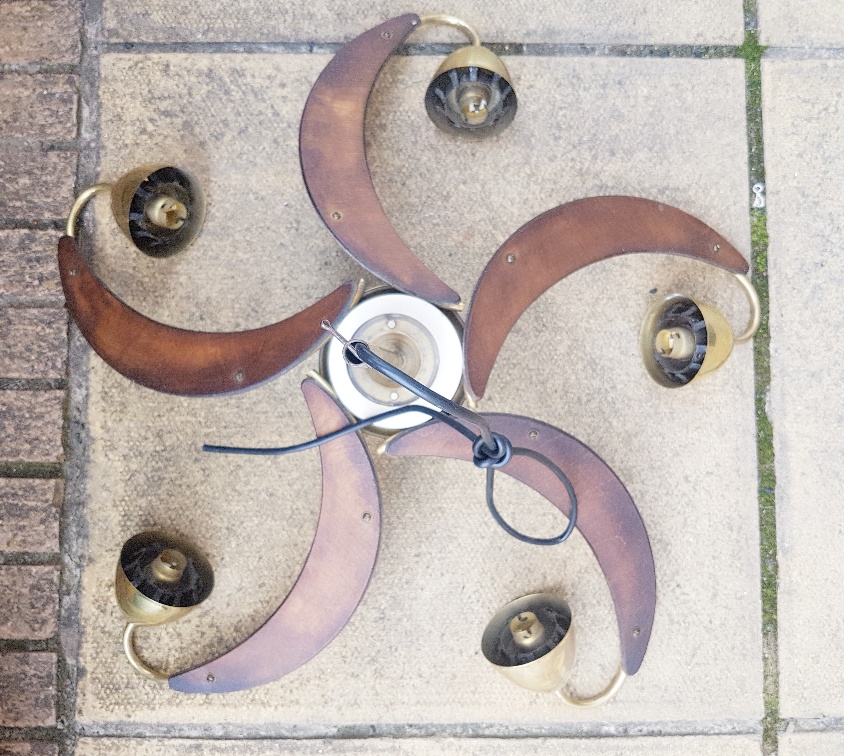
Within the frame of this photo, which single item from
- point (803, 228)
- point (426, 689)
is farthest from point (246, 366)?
point (803, 228)

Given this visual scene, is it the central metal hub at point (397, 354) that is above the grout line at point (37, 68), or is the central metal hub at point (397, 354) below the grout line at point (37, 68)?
below

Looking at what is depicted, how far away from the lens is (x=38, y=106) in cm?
108

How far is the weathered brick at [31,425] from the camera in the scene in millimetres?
1073

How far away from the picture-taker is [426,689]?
1.07m

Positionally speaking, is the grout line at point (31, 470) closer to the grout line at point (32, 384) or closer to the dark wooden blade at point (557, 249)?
the grout line at point (32, 384)

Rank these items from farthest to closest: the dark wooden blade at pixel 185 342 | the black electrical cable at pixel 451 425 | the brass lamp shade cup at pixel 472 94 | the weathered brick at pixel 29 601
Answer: the weathered brick at pixel 29 601, the brass lamp shade cup at pixel 472 94, the dark wooden blade at pixel 185 342, the black electrical cable at pixel 451 425

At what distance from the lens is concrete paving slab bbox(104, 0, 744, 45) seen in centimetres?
108

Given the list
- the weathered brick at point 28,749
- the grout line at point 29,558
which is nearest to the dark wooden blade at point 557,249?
the grout line at point 29,558

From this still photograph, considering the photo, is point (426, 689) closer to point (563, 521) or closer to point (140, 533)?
point (563, 521)

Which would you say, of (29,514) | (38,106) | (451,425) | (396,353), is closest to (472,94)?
(396,353)

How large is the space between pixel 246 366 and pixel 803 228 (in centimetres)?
84

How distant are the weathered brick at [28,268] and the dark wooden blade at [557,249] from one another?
64 centimetres

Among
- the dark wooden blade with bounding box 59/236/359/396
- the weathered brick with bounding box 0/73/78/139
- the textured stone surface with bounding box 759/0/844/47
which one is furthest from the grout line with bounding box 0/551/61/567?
the textured stone surface with bounding box 759/0/844/47

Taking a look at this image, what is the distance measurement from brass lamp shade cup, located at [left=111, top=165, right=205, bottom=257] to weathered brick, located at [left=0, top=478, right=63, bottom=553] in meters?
0.39
